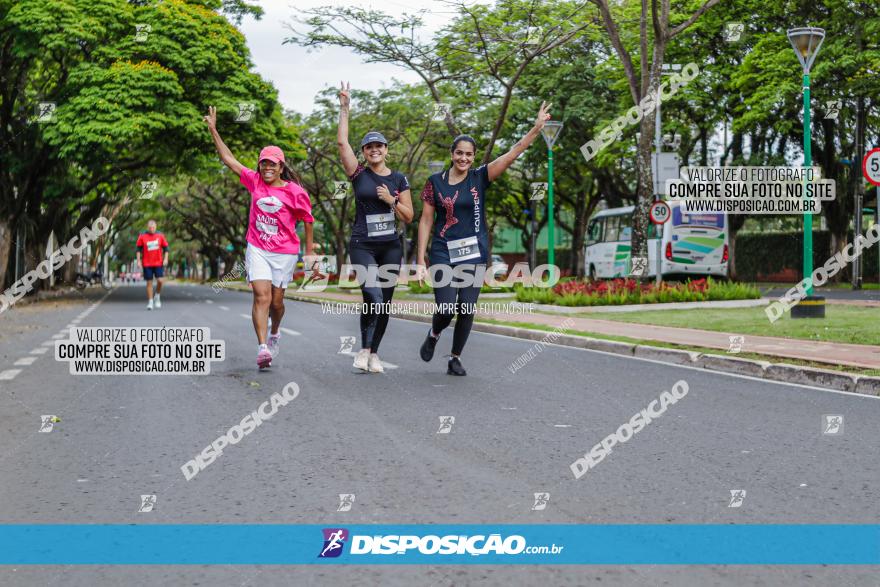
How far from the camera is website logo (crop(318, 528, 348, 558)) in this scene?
3338 mm

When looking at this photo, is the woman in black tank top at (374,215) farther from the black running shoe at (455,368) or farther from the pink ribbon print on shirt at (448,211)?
the black running shoe at (455,368)

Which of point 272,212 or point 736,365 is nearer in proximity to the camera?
point 272,212

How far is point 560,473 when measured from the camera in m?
4.53

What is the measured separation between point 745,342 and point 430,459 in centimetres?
687

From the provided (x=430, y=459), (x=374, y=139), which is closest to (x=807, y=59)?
(x=374, y=139)

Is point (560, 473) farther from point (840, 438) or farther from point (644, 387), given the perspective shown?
point (644, 387)

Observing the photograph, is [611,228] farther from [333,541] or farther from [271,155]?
[333,541]

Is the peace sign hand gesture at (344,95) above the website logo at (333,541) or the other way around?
above

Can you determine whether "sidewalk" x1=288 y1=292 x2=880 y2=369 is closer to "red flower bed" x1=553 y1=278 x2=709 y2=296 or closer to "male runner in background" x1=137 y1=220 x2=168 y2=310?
"red flower bed" x1=553 y1=278 x2=709 y2=296

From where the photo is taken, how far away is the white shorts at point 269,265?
830 cm

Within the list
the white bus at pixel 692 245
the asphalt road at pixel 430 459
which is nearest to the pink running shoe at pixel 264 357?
the asphalt road at pixel 430 459

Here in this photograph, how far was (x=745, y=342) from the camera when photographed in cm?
1063

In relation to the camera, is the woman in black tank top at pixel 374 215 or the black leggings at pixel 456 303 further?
the black leggings at pixel 456 303

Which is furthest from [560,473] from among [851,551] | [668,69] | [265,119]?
[668,69]
